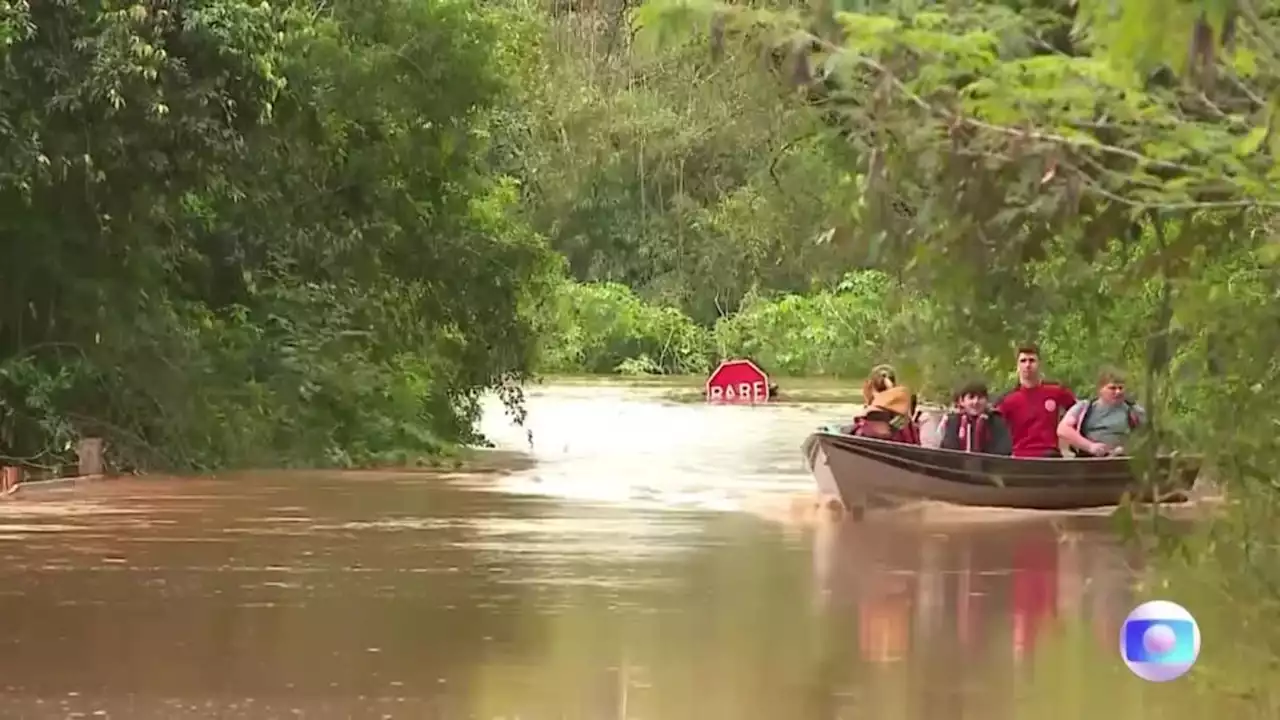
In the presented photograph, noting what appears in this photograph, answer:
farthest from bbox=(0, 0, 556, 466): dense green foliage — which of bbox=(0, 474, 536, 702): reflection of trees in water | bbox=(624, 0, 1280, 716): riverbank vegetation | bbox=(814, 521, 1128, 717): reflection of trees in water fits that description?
bbox=(624, 0, 1280, 716): riverbank vegetation

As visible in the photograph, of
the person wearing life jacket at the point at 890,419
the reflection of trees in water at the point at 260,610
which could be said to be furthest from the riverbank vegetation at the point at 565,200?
the reflection of trees in water at the point at 260,610

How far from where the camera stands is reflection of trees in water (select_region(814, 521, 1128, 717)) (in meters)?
11.1

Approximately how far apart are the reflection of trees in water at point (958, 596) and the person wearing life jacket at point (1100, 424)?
1.06 m

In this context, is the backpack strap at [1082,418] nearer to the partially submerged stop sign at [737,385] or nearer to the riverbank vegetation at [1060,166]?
the riverbank vegetation at [1060,166]

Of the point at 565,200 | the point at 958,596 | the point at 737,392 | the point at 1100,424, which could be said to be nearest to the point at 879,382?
the point at 1100,424

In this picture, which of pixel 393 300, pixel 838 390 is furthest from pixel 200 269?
pixel 838 390

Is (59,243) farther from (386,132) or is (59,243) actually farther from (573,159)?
(573,159)

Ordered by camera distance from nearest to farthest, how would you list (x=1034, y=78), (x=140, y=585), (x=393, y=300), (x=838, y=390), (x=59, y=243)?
1. (x=1034, y=78)
2. (x=140, y=585)
3. (x=59, y=243)
4. (x=393, y=300)
5. (x=838, y=390)

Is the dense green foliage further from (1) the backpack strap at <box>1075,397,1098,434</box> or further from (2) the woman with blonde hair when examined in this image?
(1) the backpack strap at <box>1075,397,1098,434</box>

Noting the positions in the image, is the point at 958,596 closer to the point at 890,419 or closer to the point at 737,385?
the point at 890,419

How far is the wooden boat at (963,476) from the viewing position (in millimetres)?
19672

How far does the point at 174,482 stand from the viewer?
74.4ft

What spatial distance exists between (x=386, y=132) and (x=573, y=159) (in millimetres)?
30387

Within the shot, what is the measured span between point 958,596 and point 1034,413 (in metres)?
6.23
